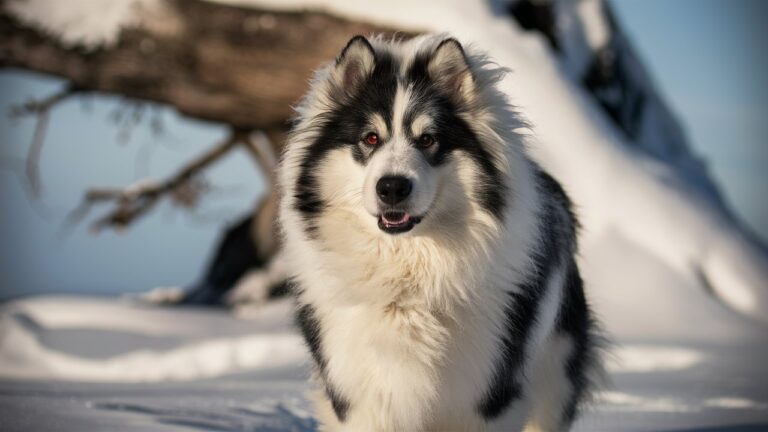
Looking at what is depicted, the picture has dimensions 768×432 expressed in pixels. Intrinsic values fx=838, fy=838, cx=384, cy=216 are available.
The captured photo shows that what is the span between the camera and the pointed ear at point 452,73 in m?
3.29

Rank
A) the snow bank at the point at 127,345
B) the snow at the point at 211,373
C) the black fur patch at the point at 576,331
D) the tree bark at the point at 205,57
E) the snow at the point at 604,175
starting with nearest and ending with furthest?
the black fur patch at the point at 576,331, the snow at the point at 211,373, the snow bank at the point at 127,345, the snow at the point at 604,175, the tree bark at the point at 205,57

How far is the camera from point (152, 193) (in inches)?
461

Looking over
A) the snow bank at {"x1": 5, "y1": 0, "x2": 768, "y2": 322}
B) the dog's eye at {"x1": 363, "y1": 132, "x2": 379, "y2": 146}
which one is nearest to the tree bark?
the snow bank at {"x1": 5, "y1": 0, "x2": 768, "y2": 322}

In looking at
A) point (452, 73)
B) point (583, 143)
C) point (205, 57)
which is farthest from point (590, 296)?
point (205, 57)

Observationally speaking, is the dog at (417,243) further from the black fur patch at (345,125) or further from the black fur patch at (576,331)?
the black fur patch at (576,331)

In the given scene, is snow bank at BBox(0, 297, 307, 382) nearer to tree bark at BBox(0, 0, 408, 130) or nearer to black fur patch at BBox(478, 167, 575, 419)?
tree bark at BBox(0, 0, 408, 130)

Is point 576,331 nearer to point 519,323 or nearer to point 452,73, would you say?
point 519,323

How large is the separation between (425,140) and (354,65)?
0.46 metres

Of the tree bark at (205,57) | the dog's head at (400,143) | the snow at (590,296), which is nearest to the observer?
the dog's head at (400,143)

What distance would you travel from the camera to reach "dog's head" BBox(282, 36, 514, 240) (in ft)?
9.93

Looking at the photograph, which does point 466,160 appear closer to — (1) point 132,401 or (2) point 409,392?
(2) point 409,392

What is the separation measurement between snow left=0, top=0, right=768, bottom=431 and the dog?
1.98 metres

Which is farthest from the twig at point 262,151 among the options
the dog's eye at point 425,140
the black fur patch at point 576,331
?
the dog's eye at point 425,140

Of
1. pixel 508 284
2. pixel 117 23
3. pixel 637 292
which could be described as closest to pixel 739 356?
pixel 637 292
